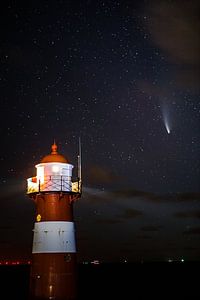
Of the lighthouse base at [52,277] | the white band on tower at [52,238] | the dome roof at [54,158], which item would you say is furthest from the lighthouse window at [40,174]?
the lighthouse base at [52,277]

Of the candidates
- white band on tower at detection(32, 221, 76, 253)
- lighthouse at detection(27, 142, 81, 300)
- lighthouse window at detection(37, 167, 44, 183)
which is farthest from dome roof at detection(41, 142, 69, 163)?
white band on tower at detection(32, 221, 76, 253)

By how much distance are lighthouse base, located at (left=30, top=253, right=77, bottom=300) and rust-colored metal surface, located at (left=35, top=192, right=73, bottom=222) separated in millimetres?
1498

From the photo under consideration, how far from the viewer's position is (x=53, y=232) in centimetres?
1966

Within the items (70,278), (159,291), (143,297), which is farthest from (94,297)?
(70,278)

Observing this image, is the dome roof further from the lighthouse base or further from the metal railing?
the lighthouse base

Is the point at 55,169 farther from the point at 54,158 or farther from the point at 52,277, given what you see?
the point at 52,277

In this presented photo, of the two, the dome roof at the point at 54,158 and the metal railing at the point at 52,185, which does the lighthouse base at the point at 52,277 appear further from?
the dome roof at the point at 54,158

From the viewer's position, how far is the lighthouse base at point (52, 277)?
63.8 feet

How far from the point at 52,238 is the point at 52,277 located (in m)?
1.57

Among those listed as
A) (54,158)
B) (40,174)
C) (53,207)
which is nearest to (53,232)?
(53,207)

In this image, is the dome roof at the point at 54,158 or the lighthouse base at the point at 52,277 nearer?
the lighthouse base at the point at 52,277

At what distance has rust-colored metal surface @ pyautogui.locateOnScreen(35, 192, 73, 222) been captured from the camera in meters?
19.9

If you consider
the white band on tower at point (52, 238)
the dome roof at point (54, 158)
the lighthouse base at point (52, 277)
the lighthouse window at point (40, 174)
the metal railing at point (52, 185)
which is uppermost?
the dome roof at point (54, 158)

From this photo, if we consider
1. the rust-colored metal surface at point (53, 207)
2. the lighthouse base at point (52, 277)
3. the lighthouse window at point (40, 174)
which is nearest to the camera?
the lighthouse base at point (52, 277)
